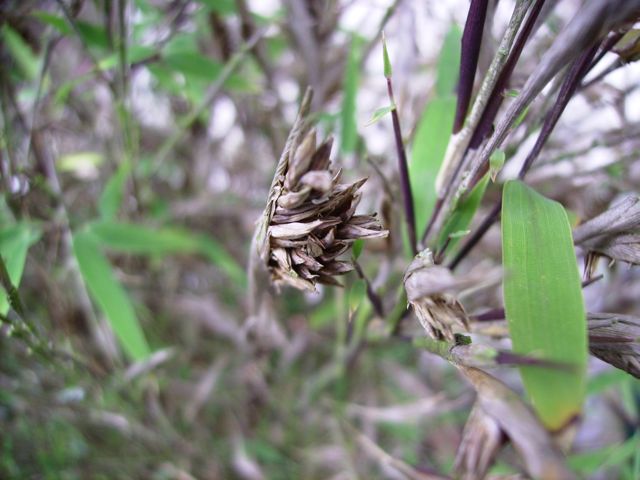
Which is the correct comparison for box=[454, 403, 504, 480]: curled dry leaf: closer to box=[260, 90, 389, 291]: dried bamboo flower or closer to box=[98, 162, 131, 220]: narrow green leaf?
box=[260, 90, 389, 291]: dried bamboo flower

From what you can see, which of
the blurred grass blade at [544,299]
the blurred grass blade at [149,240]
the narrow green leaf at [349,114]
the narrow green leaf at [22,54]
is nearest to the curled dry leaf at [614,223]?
the blurred grass blade at [544,299]

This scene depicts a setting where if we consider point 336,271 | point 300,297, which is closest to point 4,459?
point 300,297

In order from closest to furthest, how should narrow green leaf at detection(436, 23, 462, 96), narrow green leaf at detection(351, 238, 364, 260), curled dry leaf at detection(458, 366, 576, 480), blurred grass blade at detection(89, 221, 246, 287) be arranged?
curled dry leaf at detection(458, 366, 576, 480)
narrow green leaf at detection(351, 238, 364, 260)
narrow green leaf at detection(436, 23, 462, 96)
blurred grass blade at detection(89, 221, 246, 287)

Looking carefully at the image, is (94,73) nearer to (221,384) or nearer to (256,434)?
(221,384)

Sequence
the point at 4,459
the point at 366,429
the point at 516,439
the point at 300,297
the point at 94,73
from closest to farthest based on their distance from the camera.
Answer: the point at 516,439, the point at 94,73, the point at 4,459, the point at 366,429, the point at 300,297

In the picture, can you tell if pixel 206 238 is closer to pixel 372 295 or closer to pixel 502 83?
pixel 372 295

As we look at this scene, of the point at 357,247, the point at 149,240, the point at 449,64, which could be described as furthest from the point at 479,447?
the point at 149,240

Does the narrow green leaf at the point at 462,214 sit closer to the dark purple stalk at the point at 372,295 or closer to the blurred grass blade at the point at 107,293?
the dark purple stalk at the point at 372,295

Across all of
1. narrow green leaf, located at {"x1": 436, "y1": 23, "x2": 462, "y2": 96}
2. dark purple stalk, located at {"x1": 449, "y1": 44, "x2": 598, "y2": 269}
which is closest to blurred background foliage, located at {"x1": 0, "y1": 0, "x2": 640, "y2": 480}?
narrow green leaf, located at {"x1": 436, "y1": 23, "x2": 462, "y2": 96}
